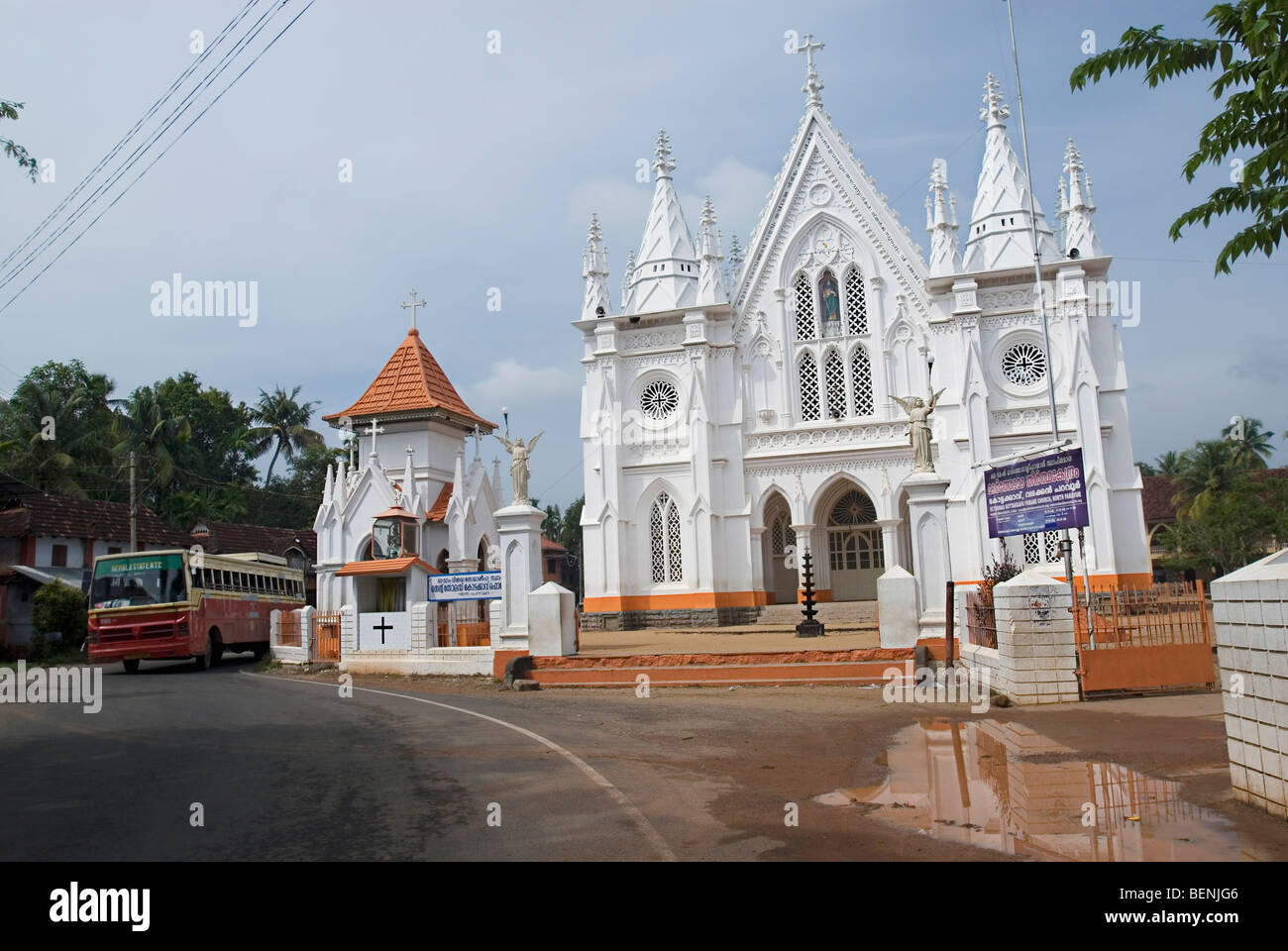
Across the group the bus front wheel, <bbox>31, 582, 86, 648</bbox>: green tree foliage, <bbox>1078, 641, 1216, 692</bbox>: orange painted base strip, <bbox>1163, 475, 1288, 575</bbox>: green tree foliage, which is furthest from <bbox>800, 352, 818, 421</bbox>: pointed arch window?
<bbox>31, 582, 86, 648</bbox>: green tree foliage

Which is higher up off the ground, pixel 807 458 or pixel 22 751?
pixel 807 458

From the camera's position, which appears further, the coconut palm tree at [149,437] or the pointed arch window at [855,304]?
the coconut palm tree at [149,437]

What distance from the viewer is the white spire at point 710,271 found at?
104ft

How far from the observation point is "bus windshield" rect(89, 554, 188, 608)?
2119 centimetres

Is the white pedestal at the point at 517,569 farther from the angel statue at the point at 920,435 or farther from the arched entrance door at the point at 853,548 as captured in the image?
the arched entrance door at the point at 853,548

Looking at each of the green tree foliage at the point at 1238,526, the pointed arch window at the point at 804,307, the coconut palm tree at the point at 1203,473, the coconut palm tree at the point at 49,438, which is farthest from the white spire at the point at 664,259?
the coconut palm tree at the point at 1203,473

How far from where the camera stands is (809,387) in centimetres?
3148

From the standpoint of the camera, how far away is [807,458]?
30375 millimetres

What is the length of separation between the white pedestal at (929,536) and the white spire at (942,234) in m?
15.1

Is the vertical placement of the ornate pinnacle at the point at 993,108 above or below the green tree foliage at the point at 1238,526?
above

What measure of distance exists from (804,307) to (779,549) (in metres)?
7.95
